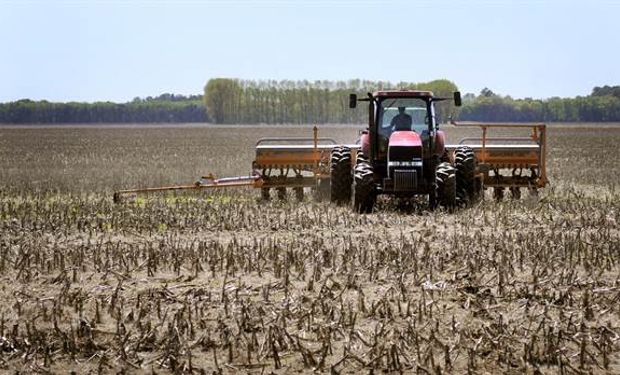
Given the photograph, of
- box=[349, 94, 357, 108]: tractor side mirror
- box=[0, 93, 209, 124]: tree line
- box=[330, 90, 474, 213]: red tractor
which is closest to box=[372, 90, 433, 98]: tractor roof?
box=[330, 90, 474, 213]: red tractor

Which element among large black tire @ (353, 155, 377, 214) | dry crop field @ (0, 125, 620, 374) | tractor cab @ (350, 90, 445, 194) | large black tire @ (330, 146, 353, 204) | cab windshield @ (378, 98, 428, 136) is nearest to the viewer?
dry crop field @ (0, 125, 620, 374)

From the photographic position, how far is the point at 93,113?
451 ft

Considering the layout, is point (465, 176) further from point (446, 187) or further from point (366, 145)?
point (366, 145)

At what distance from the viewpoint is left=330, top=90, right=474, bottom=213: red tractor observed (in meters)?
12.7

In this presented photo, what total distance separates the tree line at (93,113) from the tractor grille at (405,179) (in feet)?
415

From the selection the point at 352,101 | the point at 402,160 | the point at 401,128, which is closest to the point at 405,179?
the point at 402,160

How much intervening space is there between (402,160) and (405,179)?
31cm

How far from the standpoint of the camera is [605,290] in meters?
7.18

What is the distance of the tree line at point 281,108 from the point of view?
11519 centimetres

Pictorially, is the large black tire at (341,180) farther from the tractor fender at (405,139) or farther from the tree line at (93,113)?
the tree line at (93,113)

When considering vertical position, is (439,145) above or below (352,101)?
below

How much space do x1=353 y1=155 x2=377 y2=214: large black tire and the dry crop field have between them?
22cm

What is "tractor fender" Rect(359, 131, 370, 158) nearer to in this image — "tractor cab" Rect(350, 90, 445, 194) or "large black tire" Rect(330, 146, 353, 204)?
"tractor cab" Rect(350, 90, 445, 194)

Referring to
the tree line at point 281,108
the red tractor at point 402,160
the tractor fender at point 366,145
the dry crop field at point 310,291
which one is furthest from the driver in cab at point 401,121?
the tree line at point 281,108
